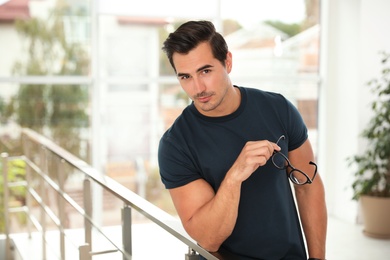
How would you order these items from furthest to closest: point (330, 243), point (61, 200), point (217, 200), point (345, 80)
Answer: point (345, 80) < point (330, 243) < point (61, 200) < point (217, 200)

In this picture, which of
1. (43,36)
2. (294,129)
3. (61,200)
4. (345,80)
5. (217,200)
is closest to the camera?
(217,200)

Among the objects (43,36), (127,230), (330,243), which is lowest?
(330,243)

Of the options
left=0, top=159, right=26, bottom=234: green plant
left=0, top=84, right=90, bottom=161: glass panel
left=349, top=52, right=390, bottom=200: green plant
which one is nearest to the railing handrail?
left=0, top=84, right=90, bottom=161: glass panel

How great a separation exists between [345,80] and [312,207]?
4.40 metres

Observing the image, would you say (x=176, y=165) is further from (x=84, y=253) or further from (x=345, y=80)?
(x=345, y=80)

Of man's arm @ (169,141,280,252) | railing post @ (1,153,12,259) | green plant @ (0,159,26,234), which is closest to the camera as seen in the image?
man's arm @ (169,141,280,252)

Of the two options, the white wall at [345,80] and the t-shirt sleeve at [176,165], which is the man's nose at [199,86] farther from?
the white wall at [345,80]

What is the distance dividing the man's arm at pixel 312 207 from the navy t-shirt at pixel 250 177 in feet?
0.36

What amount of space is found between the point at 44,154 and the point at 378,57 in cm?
354

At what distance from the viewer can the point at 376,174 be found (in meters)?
5.40

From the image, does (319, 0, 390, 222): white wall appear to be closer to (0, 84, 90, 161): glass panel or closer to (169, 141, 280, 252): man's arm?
(0, 84, 90, 161): glass panel

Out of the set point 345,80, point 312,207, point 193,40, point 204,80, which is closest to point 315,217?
point 312,207

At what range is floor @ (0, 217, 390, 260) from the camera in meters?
3.85

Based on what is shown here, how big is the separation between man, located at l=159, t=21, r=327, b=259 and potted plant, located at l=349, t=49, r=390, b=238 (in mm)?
3726
